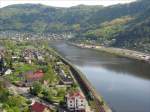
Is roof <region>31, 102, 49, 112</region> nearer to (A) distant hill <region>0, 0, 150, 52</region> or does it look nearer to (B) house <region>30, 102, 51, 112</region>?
(B) house <region>30, 102, 51, 112</region>

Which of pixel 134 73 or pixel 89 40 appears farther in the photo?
pixel 89 40

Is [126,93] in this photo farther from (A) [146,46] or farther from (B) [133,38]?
(B) [133,38]

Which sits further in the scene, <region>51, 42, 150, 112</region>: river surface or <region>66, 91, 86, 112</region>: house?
<region>51, 42, 150, 112</region>: river surface

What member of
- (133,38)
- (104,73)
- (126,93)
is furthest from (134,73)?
(133,38)

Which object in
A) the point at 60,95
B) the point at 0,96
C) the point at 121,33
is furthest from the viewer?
the point at 121,33

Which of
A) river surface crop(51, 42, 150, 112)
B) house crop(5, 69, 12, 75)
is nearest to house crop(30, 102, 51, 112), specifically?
river surface crop(51, 42, 150, 112)

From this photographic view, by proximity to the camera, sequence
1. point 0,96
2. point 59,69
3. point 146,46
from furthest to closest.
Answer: point 146,46, point 59,69, point 0,96

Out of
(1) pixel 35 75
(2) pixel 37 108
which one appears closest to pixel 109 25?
(1) pixel 35 75

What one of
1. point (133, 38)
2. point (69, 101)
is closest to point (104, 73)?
point (69, 101)
